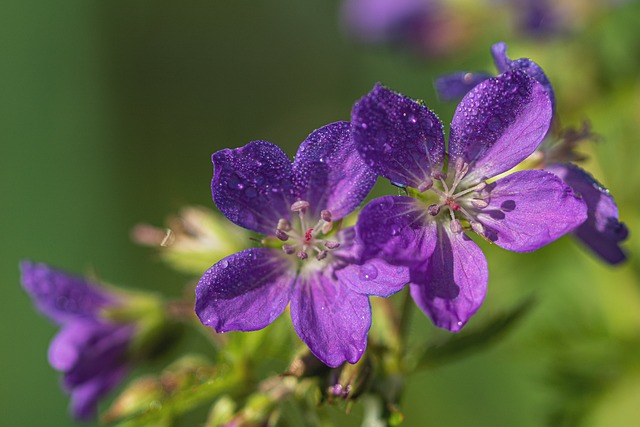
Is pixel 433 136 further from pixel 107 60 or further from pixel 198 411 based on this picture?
pixel 107 60

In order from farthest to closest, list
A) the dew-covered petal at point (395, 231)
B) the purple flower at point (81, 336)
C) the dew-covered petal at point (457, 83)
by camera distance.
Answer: the purple flower at point (81, 336) → the dew-covered petal at point (457, 83) → the dew-covered petal at point (395, 231)

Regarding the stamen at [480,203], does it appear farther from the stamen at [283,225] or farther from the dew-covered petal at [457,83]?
the stamen at [283,225]

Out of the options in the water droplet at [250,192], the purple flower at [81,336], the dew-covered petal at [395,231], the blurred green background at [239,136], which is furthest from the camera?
the blurred green background at [239,136]

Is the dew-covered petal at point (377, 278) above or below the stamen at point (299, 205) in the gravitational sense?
below

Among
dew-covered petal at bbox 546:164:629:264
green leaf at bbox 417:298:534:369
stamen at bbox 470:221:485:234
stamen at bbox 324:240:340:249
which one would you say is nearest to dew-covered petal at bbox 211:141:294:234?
stamen at bbox 324:240:340:249

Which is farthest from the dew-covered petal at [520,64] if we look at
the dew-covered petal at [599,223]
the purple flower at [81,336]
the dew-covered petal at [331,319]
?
the purple flower at [81,336]

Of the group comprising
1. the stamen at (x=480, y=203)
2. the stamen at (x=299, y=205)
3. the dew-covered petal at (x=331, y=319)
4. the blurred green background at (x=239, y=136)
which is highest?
the stamen at (x=299, y=205)

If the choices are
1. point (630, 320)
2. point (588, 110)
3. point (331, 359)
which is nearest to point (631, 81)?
point (588, 110)
